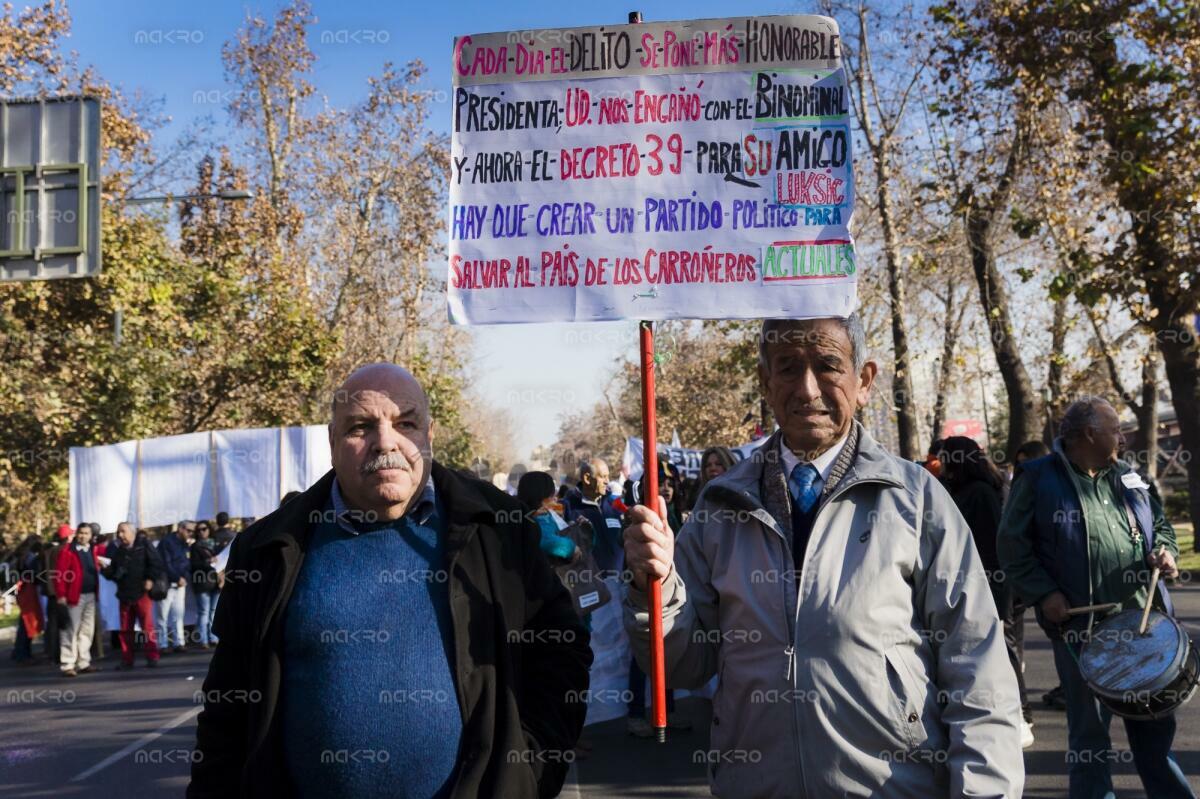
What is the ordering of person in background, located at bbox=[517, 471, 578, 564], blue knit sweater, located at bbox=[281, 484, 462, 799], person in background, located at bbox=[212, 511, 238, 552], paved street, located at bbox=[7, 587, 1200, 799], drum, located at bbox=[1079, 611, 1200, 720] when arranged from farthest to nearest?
person in background, located at bbox=[212, 511, 238, 552]
person in background, located at bbox=[517, 471, 578, 564]
paved street, located at bbox=[7, 587, 1200, 799]
drum, located at bbox=[1079, 611, 1200, 720]
blue knit sweater, located at bbox=[281, 484, 462, 799]

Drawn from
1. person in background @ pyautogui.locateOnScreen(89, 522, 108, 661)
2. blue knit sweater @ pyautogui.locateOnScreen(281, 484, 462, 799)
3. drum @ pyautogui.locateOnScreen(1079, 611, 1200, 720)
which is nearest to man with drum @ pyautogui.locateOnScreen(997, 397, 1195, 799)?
drum @ pyautogui.locateOnScreen(1079, 611, 1200, 720)

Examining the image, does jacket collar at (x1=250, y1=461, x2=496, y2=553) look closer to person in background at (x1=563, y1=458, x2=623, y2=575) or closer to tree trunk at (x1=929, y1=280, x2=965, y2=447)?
person in background at (x1=563, y1=458, x2=623, y2=575)

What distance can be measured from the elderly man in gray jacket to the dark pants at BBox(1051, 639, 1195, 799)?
9.89 ft

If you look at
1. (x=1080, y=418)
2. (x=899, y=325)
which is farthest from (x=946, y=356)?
(x=1080, y=418)

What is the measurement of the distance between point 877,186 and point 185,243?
1453cm

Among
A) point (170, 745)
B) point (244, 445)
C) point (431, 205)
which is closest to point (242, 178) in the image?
point (431, 205)

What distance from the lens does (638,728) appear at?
927cm

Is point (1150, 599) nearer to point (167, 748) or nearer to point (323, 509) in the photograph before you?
point (323, 509)

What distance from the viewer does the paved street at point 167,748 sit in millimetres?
7398

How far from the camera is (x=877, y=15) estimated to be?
24.5m

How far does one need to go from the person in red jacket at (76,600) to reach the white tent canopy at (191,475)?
8.83ft

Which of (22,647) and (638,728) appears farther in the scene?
(22,647)

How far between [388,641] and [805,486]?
1.09 m

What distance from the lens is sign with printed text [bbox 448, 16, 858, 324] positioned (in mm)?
3430
